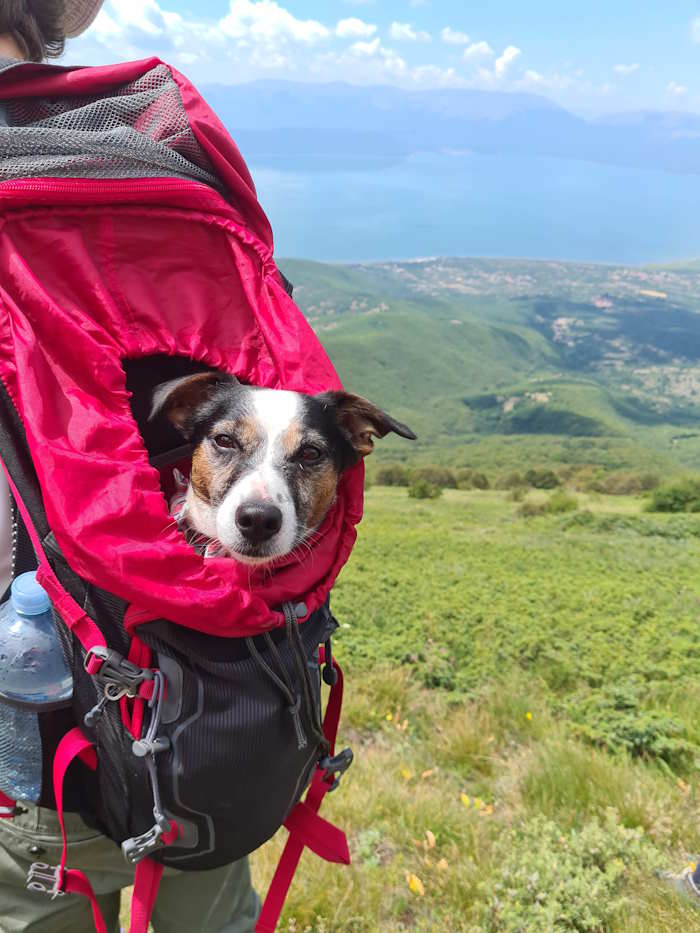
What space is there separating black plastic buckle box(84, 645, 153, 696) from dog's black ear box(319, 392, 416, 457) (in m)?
1.33

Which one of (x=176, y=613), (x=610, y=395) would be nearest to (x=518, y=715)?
(x=176, y=613)

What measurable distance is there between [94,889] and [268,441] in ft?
5.54

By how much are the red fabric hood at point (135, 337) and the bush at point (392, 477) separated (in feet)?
116

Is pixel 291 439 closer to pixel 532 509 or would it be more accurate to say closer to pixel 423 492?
pixel 532 509

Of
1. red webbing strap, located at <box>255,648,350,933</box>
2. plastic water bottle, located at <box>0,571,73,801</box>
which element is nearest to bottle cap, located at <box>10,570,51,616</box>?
plastic water bottle, located at <box>0,571,73,801</box>

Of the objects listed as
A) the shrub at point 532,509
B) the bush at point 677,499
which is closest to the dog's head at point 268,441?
the shrub at point 532,509

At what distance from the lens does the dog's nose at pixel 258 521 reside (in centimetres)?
234

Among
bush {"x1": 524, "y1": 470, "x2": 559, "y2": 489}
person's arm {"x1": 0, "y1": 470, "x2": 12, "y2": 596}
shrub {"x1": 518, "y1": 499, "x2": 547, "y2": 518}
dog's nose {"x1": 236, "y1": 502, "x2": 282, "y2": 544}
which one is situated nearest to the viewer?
person's arm {"x1": 0, "y1": 470, "x2": 12, "y2": 596}

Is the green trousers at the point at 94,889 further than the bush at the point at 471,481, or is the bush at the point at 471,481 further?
the bush at the point at 471,481

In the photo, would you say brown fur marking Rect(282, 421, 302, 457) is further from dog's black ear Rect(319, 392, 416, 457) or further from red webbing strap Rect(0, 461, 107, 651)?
red webbing strap Rect(0, 461, 107, 651)

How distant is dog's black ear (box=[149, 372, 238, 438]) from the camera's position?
7.95 feet

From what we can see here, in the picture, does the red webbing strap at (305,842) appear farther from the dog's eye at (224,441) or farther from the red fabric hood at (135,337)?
the dog's eye at (224,441)

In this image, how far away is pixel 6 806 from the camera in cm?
186

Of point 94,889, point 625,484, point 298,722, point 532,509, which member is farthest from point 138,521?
point 625,484
